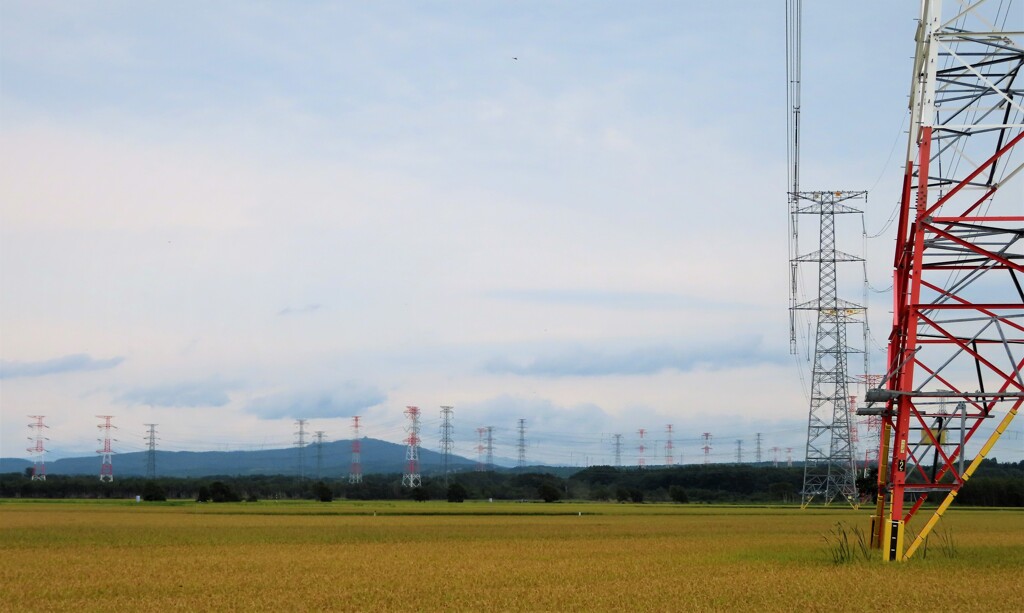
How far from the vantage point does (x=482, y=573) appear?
30.3 metres

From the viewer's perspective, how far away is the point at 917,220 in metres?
30.4

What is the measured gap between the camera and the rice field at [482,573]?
24000mm

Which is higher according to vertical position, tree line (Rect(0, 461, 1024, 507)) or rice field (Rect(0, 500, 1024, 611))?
rice field (Rect(0, 500, 1024, 611))

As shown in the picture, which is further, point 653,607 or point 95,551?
point 95,551

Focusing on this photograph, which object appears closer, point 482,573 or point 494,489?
point 482,573

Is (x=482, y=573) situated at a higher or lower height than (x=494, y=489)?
higher

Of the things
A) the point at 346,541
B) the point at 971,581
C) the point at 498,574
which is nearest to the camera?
the point at 971,581

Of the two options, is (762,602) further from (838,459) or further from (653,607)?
(838,459)

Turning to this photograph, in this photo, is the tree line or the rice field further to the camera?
the tree line

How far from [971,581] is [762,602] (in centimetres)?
712

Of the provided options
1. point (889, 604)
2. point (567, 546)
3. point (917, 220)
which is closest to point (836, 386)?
point (567, 546)

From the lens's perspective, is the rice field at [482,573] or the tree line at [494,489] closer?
the rice field at [482,573]

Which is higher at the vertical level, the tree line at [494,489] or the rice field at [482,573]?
the rice field at [482,573]

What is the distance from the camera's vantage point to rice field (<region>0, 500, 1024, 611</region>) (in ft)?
78.7
